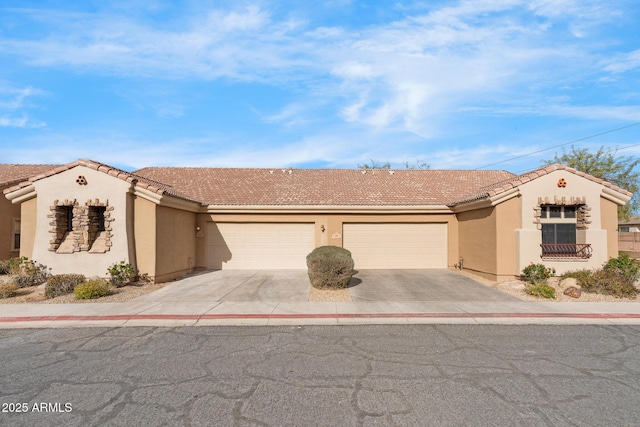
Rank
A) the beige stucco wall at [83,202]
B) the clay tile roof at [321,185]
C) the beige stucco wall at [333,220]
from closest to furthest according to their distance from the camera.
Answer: the beige stucco wall at [83,202] < the beige stucco wall at [333,220] < the clay tile roof at [321,185]

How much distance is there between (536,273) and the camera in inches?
477

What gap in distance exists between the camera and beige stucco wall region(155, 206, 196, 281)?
12.7m

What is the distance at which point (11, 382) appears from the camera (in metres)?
4.96

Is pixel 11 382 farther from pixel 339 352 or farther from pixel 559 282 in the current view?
pixel 559 282

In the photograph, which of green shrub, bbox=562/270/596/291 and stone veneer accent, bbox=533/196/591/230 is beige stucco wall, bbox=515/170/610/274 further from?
green shrub, bbox=562/270/596/291

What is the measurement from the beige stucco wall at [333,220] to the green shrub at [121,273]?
4.51m

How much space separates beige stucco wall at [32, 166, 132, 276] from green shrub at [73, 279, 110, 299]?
71.6 inches

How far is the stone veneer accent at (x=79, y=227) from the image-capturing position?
481 inches

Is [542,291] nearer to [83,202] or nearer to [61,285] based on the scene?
[61,285]

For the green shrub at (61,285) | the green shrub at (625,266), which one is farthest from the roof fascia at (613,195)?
the green shrub at (61,285)

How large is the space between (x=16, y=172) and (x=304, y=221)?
16.2 metres

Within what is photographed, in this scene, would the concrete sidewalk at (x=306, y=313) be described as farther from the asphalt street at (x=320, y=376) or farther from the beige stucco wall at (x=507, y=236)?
the beige stucco wall at (x=507, y=236)

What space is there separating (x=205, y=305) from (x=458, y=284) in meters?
8.74

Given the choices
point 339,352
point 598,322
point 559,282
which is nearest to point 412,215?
point 559,282
